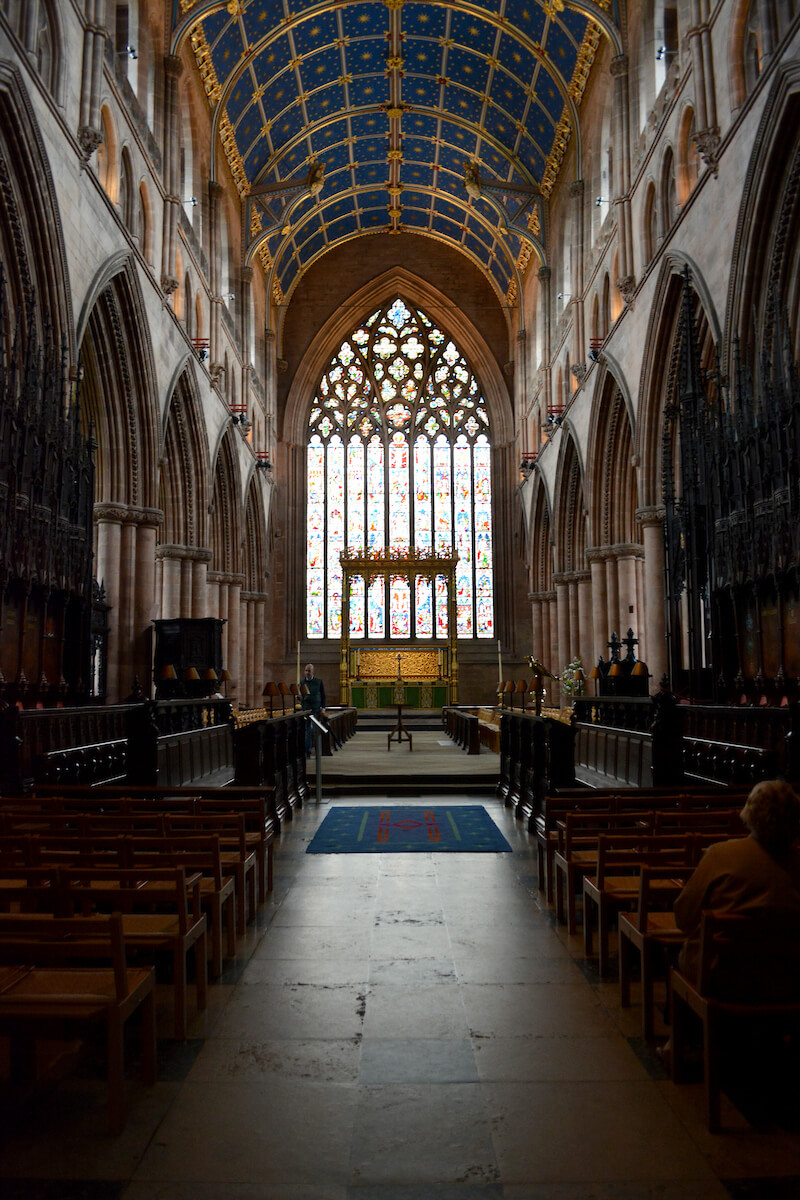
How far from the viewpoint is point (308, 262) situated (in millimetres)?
29922

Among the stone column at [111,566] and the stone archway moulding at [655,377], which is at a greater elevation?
the stone archway moulding at [655,377]

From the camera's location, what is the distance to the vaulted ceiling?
19.3m

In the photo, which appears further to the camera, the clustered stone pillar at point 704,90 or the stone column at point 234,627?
the stone column at point 234,627

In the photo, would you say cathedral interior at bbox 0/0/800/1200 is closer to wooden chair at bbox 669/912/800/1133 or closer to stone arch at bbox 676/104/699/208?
stone arch at bbox 676/104/699/208

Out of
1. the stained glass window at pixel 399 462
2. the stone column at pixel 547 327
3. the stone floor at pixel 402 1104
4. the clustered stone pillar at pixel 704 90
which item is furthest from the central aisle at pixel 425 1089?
the stained glass window at pixel 399 462

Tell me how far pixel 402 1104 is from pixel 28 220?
10.8 m

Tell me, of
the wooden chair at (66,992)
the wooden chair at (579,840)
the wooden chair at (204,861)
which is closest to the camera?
the wooden chair at (66,992)

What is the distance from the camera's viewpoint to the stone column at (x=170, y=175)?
16.1 meters

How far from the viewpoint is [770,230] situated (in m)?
10.7

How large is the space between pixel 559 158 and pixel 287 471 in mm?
12685

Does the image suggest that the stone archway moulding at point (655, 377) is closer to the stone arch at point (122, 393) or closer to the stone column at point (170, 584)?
the stone arch at point (122, 393)

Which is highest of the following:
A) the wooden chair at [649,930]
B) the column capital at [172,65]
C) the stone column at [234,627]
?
the column capital at [172,65]

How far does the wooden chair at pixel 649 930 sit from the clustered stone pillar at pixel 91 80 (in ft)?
38.6

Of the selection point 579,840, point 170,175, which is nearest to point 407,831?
point 579,840
